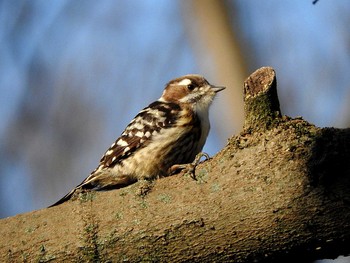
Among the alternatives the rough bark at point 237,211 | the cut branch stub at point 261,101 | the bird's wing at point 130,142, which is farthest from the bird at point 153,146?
the cut branch stub at point 261,101

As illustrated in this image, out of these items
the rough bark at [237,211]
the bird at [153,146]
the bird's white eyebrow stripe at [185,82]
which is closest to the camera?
the rough bark at [237,211]

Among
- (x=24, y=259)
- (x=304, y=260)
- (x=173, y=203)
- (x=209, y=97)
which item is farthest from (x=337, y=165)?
(x=209, y=97)

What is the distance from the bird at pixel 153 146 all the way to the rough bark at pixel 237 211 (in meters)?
1.46

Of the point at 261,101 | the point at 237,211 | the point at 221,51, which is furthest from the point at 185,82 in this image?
the point at 237,211

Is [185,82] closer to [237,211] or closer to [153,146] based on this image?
[153,146]

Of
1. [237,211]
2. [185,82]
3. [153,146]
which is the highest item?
[185,82]

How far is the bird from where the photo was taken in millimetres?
4859

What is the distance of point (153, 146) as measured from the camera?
16.1 feet

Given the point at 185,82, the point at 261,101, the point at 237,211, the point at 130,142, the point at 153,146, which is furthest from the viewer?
the point at 185,82

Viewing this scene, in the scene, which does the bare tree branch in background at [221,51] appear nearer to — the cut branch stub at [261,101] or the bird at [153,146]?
the bird at [153,146]

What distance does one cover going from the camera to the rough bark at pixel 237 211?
265 centimetres

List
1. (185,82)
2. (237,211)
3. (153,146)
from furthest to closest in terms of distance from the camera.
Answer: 1. (185,82)
2. (153,146)
3. (237,211)

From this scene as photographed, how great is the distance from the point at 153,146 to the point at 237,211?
212 centimetres

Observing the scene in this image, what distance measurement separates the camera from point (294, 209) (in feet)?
8.86
